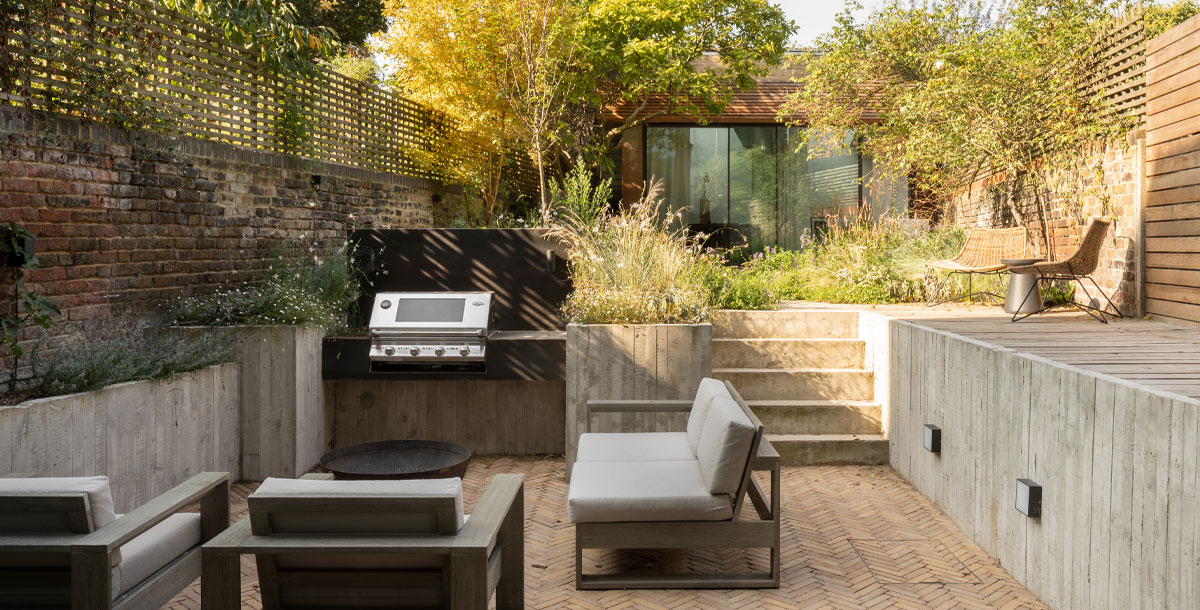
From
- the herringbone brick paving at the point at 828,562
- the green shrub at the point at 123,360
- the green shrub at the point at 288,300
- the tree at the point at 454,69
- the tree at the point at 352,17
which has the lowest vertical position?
the herringbone brick paving at the point at 828,562

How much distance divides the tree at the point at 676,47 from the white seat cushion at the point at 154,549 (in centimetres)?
949

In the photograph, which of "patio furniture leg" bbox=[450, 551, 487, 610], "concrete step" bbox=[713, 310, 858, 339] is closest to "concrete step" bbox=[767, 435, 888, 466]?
"concrete step" bbox=[713, 310, 858, 339]

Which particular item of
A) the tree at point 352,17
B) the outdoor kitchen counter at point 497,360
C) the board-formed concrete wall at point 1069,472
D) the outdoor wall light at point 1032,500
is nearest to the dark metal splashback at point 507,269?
the outdoor kitchen counter at point 497,360

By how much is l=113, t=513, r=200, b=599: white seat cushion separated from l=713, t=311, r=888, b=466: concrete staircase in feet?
12.8

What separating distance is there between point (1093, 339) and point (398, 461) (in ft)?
12.7

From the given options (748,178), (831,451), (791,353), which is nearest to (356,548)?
(831,451)

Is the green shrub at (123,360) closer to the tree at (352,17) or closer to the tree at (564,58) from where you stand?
the tree at (564,58)

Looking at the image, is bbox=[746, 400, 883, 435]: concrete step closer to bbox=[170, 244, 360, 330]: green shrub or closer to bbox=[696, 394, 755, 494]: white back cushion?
bbox=[696, 394, 755, 494]: white back cushion

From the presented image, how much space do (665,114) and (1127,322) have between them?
8.54 metres

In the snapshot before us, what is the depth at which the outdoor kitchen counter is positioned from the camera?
6109 mm

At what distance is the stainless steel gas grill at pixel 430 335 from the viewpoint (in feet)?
19.9

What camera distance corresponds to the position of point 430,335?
611cm

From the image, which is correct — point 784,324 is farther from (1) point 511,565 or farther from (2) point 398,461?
(1) point 511,565

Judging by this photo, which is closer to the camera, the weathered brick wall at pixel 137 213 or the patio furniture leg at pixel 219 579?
the patio furniture leg at pixel 219 579
